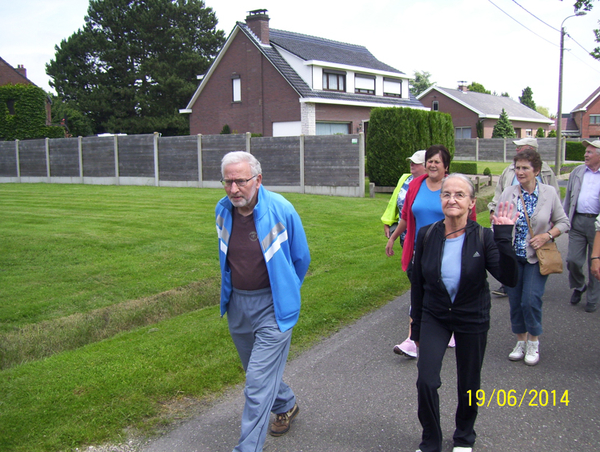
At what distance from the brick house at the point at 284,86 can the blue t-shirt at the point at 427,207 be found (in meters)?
28.4

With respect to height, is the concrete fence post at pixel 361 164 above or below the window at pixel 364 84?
below

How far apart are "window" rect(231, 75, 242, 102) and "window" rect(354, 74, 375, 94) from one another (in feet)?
25.8

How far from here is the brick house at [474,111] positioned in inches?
2232

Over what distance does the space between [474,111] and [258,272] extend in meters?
56.8

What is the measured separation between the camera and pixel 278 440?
150 inches

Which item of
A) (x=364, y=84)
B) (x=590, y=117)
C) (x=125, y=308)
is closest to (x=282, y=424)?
(x=125, y=308)

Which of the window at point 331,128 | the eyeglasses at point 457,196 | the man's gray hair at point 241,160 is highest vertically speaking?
the window at point 331,128

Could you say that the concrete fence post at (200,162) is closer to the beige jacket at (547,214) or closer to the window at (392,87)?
the beige jacket at (547,214)

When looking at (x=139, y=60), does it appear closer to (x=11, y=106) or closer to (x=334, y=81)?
(x=11, y=106)

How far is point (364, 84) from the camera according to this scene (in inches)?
1490

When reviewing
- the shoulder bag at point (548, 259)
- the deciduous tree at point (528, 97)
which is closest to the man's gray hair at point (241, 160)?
the shoulder bag at point (548, 259)

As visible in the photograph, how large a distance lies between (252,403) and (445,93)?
58.7 metres

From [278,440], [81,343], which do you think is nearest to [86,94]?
[81,343]
